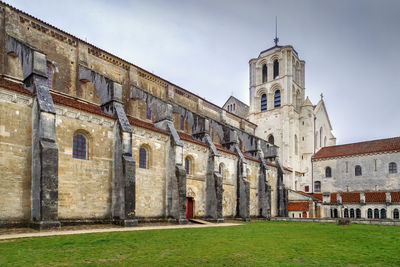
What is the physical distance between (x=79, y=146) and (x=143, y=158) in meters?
4.94

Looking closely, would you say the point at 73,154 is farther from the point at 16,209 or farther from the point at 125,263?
the point at 125,263


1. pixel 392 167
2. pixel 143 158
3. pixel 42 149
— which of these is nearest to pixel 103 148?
pixel 143 158

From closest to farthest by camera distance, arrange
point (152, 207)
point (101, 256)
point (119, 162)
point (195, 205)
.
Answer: point (101, 256) < point (119, 162) < point (152, 207) < point (195, 205)

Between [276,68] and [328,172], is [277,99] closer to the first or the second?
[276,68]

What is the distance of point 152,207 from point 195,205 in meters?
4.97

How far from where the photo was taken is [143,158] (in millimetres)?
22312

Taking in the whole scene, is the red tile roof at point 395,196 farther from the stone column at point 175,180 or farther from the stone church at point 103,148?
the stone column at point 175,180

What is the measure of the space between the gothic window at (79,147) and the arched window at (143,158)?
4359 mm

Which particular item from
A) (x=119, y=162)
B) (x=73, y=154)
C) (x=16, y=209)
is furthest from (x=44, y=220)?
(x=119, y=162)

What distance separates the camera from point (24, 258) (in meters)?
8.59

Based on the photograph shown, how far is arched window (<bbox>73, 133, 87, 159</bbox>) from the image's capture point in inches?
722

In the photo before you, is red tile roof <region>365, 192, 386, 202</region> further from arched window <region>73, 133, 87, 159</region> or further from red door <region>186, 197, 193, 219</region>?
arched window <region>73, 133, 87, 159</region>

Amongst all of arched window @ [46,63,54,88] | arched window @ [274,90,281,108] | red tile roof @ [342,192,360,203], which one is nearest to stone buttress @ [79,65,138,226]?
arched window @ [46,63,54,88]

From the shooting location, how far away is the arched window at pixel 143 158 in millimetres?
22062
